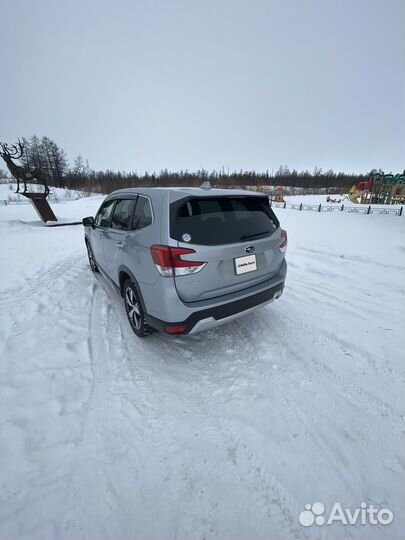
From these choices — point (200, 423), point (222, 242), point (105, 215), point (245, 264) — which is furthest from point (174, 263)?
point (105, 215)

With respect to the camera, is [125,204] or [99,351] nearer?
[99,351]

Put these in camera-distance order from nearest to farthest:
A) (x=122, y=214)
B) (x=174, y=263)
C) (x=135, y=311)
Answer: (x=174, y=263), (x=135, y=311), (x=122, y=214)

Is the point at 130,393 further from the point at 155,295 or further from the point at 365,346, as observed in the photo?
the point at 365,346

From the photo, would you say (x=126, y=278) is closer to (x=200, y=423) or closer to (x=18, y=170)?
(x=200, y=423)

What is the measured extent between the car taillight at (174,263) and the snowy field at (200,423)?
1.07 meters

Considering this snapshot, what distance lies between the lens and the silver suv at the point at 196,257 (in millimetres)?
2154

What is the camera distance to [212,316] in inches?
89.4

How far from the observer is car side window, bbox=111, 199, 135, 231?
2.89 m

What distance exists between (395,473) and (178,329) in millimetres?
1866

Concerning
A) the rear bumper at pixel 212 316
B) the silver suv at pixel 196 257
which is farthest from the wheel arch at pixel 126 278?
the rear bumper at pixel 212 316

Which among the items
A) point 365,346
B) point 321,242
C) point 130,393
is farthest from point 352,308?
point 321,242

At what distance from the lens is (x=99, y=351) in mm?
2723

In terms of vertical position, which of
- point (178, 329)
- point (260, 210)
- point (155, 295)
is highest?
point (260, 210)

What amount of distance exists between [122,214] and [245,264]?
1785 mm
